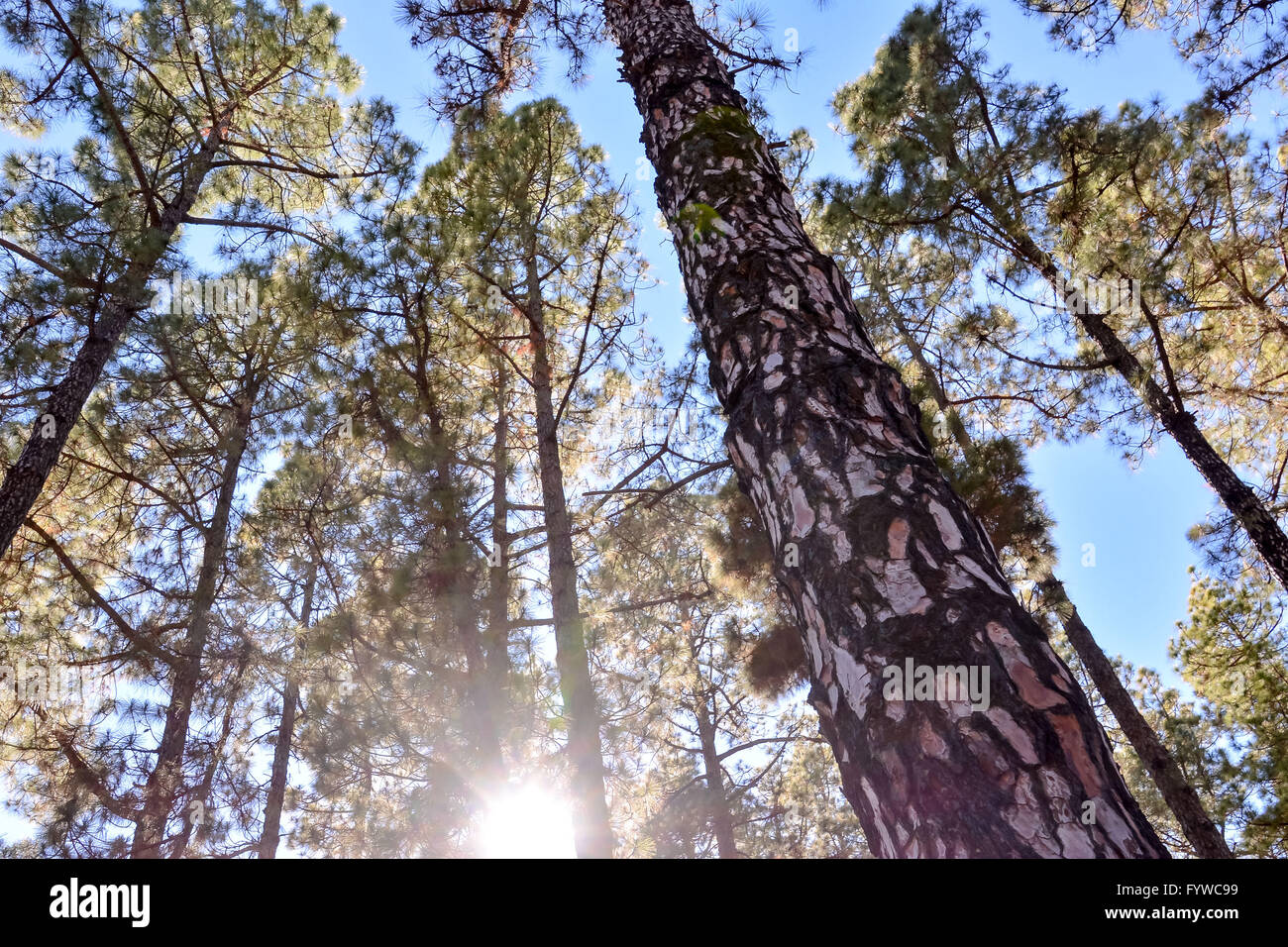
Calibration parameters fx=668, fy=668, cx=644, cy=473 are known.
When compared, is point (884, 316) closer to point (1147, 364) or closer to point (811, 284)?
point (1147, 364)

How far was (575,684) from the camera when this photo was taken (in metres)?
5.80

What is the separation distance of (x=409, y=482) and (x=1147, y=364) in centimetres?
793

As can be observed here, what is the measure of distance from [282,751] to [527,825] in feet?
13.1

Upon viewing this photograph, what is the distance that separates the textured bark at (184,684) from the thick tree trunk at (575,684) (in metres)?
4.30

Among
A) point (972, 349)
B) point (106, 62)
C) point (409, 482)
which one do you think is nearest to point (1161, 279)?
point (972, 349)

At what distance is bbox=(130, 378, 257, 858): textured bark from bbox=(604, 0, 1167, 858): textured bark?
7.78 metres

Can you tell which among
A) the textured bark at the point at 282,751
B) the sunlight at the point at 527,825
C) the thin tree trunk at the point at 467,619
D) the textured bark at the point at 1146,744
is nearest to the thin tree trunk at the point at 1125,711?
the textured bark at the point at 1146,744

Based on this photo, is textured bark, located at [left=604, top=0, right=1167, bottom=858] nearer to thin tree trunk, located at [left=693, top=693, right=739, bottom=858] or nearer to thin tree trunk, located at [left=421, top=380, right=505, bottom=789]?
thin tree trunk, located at [left=421, top=380, right=505, bottom=789]

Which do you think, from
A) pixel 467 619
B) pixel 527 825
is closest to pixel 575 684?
pixel 467 619

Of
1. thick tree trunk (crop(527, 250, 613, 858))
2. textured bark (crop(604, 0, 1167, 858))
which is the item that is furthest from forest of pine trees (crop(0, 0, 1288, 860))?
textured bark (crop(604, 0, 1167, 858))

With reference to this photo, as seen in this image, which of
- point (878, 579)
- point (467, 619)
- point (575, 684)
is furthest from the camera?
point (467, 619)

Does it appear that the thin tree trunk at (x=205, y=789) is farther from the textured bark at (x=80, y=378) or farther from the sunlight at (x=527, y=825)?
the sunlight at (x=527, y=825)

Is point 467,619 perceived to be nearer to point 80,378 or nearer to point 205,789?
point 205,789

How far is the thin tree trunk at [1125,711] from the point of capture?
654 cm
